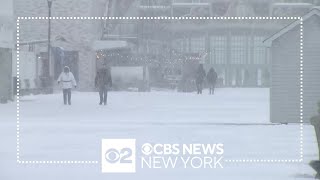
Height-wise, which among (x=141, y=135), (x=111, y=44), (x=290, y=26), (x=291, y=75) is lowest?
(x=141, y=135)


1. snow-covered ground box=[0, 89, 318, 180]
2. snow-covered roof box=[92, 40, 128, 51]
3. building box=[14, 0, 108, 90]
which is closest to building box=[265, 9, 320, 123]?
snow-covered ground box=[0, 89, 318, 180]

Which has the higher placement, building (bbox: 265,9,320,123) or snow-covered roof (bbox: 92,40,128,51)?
snow-covered roof (bbox: 92,40,128,51)

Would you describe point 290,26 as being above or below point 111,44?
above

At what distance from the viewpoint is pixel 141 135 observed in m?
16.1

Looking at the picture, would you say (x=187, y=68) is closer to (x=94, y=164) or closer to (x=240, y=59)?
(x=240, y=59)

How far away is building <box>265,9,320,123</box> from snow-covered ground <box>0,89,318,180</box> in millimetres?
505

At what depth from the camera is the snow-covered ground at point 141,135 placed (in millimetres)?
9227

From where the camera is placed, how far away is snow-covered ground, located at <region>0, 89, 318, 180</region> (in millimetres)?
9227

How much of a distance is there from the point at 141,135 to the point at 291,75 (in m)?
5.80
